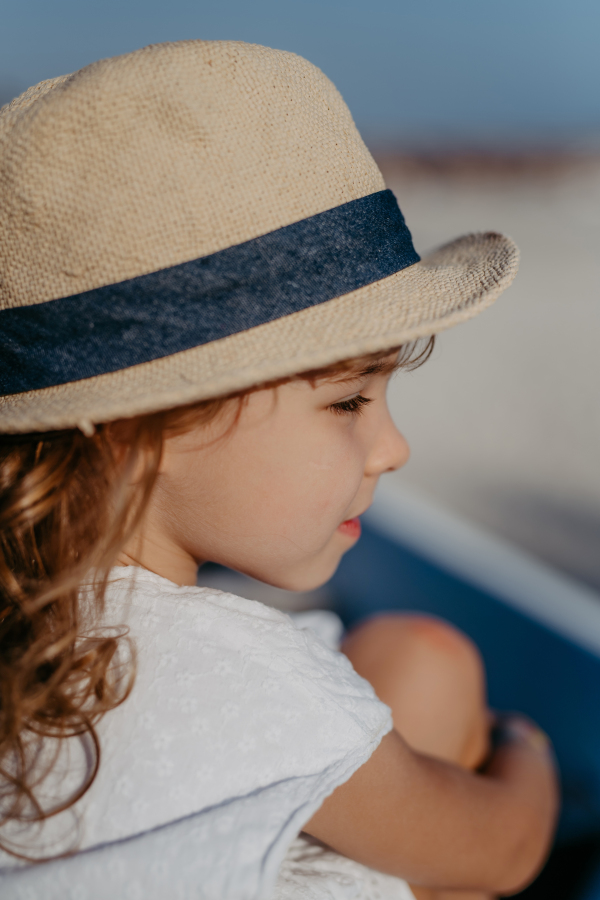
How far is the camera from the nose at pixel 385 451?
2.71ft

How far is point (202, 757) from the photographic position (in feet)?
1.98

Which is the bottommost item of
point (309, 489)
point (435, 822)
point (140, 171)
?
point (435, 822)

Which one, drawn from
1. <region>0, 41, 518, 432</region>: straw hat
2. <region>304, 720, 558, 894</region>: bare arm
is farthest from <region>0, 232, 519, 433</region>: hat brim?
<region>304, 720, 558, 894</region>: bare arm

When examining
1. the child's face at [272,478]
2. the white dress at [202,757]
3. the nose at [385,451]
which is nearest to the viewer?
the white dress at [202,757]

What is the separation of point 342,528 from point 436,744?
452 mm

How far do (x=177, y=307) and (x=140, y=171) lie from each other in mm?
127

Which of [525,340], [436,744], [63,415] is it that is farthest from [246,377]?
[525,340]

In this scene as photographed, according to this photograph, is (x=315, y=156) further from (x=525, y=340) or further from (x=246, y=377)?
(x=525, y=340)

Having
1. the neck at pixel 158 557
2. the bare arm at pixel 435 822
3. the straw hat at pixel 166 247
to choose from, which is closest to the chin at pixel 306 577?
the neck at pixel 158 557

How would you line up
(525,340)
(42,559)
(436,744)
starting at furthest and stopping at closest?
(525,340) < (436,744) < (42,559)

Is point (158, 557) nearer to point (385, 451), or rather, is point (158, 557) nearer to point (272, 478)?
point (272, 478)

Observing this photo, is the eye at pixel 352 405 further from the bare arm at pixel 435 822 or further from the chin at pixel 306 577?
the bare arm at pixel 435 822

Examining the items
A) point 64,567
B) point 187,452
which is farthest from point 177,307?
point 64,567

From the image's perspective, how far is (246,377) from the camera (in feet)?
1.98
